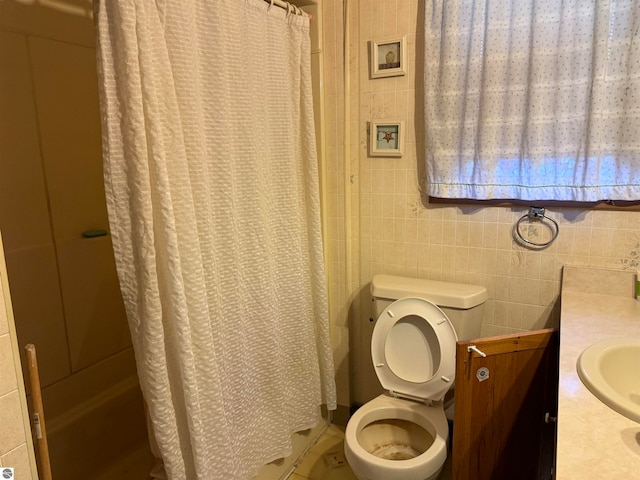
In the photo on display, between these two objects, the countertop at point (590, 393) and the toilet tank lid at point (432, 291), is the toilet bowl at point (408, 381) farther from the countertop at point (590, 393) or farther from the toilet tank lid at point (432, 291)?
the countertop at point (590, 393)

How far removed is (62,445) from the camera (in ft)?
6.34

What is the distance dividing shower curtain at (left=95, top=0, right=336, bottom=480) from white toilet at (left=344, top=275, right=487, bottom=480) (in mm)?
283

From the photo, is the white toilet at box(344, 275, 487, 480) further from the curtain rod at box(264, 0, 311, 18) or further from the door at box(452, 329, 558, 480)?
the curtain rod at box(264, 0, 311, 18)

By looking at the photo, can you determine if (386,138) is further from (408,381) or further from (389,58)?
(408,381)

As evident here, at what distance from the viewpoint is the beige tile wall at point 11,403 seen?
0.86 meters

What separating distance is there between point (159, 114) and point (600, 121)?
1402 millimetres

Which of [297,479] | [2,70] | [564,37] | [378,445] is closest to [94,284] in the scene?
[2,70]

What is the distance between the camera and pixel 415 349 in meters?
1.84

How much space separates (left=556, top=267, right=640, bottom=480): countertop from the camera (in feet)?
2.66

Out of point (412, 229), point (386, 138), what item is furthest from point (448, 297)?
point (386, 138)

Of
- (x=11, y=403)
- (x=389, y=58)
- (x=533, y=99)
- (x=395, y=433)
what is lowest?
(x=395, y=433)

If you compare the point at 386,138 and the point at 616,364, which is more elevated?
the point at 386,138

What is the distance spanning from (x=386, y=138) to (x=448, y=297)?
0.72 m

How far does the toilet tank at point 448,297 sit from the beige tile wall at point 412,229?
10cm
